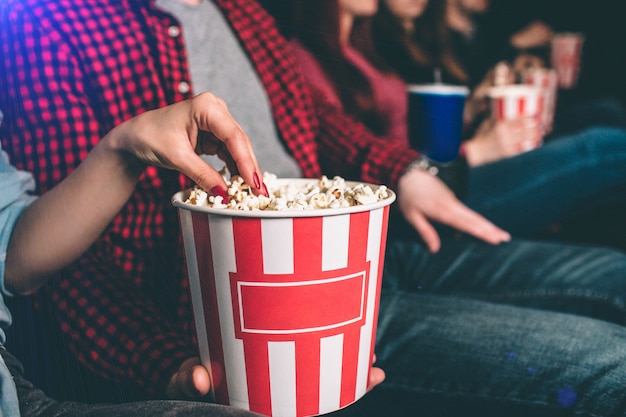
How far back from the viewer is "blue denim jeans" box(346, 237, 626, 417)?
775 millimetres

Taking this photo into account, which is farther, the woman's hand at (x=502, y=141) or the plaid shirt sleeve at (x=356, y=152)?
the woman's hand at (x=502, y=141)

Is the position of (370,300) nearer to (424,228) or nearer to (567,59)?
(424,228)

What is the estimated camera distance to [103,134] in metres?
0.87

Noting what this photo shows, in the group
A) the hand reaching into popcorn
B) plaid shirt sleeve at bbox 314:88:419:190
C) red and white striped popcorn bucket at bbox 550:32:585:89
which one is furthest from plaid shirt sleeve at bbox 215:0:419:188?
red and white striped popcorn bucket at bbox 550:32:585:89

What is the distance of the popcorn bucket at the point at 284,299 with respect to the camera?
21.1 inches

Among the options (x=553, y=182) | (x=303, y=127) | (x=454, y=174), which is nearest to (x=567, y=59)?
(x=553, y=182)

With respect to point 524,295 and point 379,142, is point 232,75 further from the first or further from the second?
point 524,295

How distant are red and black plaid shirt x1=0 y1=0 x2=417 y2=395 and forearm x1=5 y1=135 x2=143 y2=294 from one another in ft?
0.16

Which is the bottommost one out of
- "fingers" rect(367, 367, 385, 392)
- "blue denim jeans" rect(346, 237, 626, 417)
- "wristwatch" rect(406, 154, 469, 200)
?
"blue denim jeans" rect(346, 237, 626, 417)

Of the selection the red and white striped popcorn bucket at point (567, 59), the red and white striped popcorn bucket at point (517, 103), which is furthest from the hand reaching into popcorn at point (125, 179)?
the red and white striped popcorn bucket at point (567, 59)

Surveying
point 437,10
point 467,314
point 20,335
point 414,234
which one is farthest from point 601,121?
point 20,335

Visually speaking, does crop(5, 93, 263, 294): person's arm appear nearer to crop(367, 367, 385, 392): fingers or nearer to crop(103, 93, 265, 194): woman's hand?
crop(103, 93, 265, 194): woman's hand

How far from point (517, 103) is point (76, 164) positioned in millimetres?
1314

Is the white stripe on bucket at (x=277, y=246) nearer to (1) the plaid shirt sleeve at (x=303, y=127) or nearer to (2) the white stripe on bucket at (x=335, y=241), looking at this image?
(2) the white stripe on bucket at (x=335, y=241)
